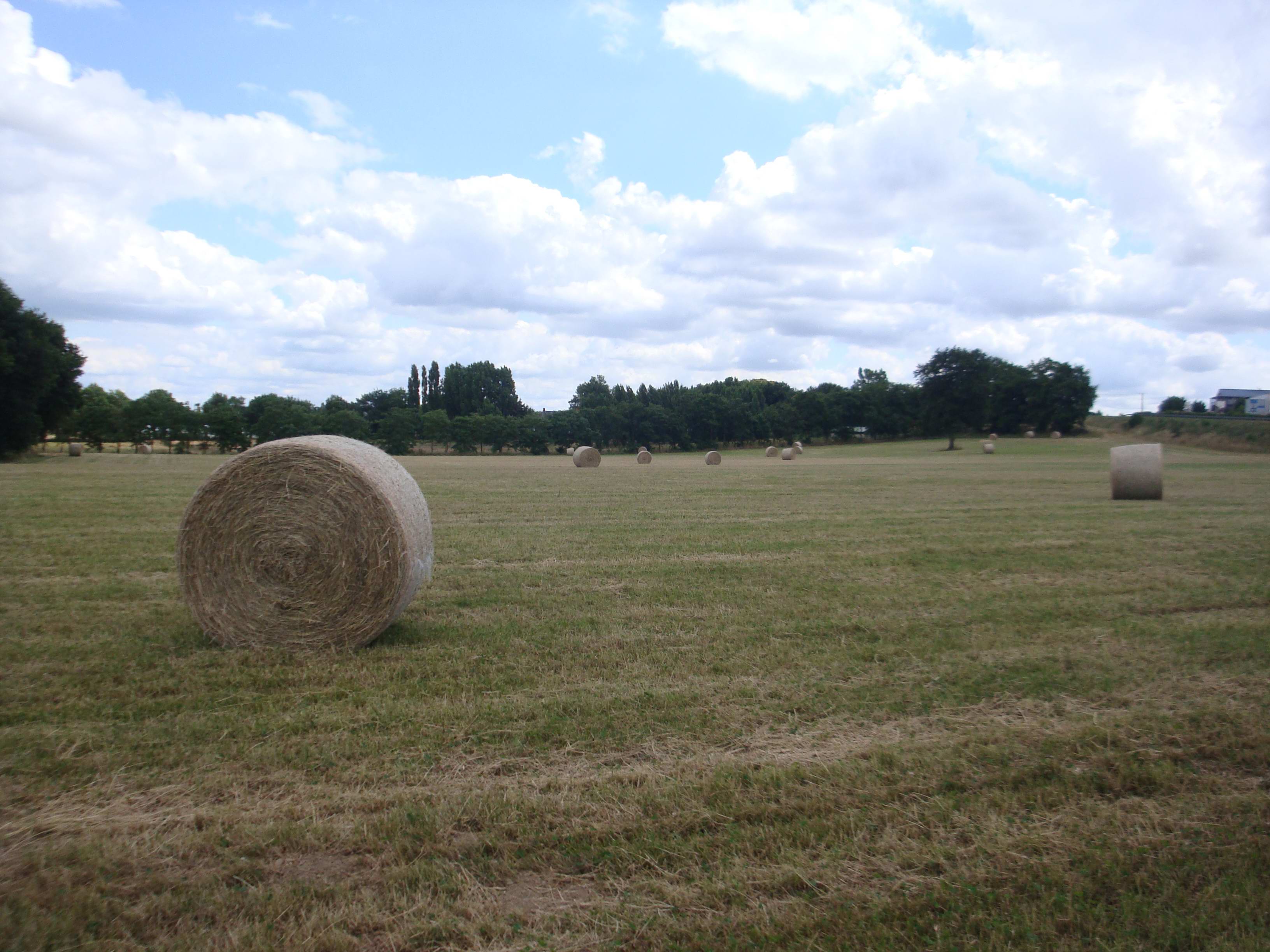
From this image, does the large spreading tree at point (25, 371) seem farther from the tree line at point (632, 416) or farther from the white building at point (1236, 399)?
the white building at point (1236, 399)

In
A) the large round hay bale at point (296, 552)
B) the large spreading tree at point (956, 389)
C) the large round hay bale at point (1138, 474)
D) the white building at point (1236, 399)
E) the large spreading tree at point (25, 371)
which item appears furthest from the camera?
the white building at point (1236, 399)

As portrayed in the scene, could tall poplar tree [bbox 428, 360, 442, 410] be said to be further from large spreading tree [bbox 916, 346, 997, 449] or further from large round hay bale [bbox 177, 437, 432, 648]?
large round hay bale [bbox 177, 437, 432, 648]

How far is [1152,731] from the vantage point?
5598 mm

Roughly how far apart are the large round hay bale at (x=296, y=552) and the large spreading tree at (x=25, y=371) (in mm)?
42548

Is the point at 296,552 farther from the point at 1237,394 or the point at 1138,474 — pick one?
the point at 1237,394

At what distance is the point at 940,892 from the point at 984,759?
1646 millimetres

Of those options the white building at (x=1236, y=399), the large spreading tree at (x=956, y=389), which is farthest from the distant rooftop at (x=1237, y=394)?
the large spreading tree at (x=956, y=389)

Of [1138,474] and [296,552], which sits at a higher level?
[1138,474]

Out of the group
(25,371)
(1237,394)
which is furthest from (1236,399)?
(25,371)

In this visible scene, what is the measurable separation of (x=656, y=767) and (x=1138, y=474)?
73.0 ft

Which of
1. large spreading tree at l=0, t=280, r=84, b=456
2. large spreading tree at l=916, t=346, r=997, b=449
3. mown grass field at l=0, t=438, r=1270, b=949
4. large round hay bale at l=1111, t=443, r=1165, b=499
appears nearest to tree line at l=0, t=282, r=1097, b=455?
large spreading tree at l=916, t=346, r=997, b=449

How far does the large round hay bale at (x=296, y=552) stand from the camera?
26.0 feet

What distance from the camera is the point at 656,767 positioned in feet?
16.4

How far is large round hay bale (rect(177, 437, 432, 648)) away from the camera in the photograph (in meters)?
7.91
